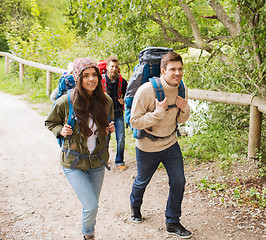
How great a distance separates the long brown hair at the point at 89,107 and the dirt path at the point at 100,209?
4.60ft

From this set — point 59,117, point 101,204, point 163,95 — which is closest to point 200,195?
point 101,204

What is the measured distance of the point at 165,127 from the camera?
11.1ft

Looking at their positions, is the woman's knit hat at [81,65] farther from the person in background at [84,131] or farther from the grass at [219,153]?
the grass at [219,153]

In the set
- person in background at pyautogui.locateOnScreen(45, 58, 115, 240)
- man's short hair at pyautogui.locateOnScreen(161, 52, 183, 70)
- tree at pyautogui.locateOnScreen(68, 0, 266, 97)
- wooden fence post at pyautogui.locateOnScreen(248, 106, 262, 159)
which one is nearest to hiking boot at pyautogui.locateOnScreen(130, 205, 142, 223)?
person in background at pyautogui.locateOnScreen(45, 58, 115, 240)

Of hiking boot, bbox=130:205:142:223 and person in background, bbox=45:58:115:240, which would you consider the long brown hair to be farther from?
hiking boot, bbox=130:205:142:223

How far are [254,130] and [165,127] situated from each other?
6.32 feet

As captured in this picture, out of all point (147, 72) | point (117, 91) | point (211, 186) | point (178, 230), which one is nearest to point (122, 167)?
point (117, 91)

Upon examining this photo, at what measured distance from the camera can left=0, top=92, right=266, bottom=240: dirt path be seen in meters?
3.75

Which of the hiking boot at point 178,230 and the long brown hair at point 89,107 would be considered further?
the hiking boot at point 178,230

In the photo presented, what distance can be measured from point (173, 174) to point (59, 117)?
1317mm

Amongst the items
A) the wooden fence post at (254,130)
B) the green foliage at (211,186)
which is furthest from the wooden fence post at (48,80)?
the wooden fence post at (254,130)

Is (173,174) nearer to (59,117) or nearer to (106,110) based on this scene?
(106,110)

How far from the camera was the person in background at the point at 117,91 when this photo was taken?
518 centimetres

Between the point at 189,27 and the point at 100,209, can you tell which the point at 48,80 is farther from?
the point at 100,209
